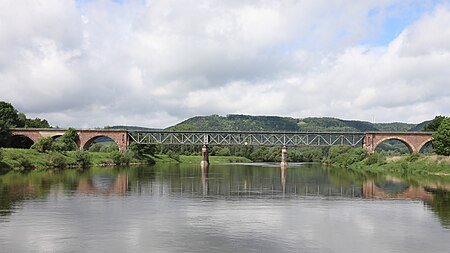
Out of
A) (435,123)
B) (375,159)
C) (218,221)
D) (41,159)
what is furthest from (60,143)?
(218,221)

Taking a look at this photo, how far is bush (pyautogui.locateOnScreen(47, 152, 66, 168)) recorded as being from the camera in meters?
95.3

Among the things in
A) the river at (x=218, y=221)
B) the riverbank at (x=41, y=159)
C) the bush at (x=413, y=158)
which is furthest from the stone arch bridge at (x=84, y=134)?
the river at (x=218, y=221)

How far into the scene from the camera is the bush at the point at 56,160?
9534 centimetres

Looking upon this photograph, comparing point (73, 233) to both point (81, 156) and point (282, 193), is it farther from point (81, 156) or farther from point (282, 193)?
point (81, 156)

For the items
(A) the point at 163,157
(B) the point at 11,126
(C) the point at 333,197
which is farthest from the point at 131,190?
(A) the point at 163,157

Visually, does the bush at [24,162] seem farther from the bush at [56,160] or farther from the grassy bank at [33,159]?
the bush at [56,160]

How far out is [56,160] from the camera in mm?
96375

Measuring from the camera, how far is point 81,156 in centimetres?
10688

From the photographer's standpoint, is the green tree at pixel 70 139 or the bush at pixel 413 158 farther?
the green tree at pixel 70 139

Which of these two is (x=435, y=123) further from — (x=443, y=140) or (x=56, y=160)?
(x=56, y=160)

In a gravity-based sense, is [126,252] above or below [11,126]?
below

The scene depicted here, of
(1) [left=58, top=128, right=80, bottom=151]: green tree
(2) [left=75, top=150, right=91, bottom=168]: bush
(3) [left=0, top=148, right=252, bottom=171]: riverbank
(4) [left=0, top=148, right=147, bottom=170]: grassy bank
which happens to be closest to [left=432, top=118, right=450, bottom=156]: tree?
(2) [left=75, top=150, right=91, bottom=168]: bush

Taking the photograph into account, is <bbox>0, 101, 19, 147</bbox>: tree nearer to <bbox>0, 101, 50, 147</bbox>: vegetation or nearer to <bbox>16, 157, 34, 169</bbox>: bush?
<bbox>0, 101, 50, 147</bbox>: vegetation

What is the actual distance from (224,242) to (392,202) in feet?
76.1
